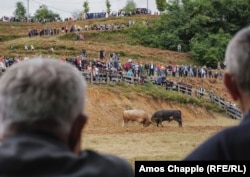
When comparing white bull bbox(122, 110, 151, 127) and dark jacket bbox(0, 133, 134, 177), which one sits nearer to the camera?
dark jacket bbox(0, 133, 134, 177)

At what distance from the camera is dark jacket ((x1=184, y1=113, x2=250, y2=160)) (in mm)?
3254

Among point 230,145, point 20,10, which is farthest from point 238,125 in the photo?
point 20,10

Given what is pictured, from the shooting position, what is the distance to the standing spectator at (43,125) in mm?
2773

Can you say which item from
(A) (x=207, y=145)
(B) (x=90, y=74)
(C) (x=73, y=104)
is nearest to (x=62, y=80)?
(C) (x=73, y=104)

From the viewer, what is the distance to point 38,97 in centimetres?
286

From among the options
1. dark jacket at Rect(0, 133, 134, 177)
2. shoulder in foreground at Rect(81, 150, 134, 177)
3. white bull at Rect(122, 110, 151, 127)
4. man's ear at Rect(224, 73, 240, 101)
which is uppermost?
man's ear at Rect(224, 73, 240, 101)

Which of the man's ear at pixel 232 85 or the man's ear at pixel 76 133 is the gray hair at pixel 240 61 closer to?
the man's ear at pixel 232 85

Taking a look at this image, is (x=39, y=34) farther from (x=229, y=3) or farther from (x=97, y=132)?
(x=97, y=132)

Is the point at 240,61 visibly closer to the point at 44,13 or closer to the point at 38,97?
the point at 38,97

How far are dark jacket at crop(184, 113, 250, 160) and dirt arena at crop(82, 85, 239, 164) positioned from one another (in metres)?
14.6

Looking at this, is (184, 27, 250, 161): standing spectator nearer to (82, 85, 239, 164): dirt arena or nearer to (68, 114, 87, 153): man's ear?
(68, 114, 87, 153): man's ear

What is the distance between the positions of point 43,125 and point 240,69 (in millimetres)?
1140

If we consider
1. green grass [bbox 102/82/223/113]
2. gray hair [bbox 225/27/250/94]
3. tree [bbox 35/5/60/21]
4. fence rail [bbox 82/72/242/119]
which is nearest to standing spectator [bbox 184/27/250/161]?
gray hair [bbox 225/27/250/94]

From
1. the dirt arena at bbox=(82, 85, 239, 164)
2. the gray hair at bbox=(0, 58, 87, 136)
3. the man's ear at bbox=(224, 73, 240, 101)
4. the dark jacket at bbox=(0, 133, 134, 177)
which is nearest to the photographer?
the dark jacket at bbox=(0, 133, 134, 177)
